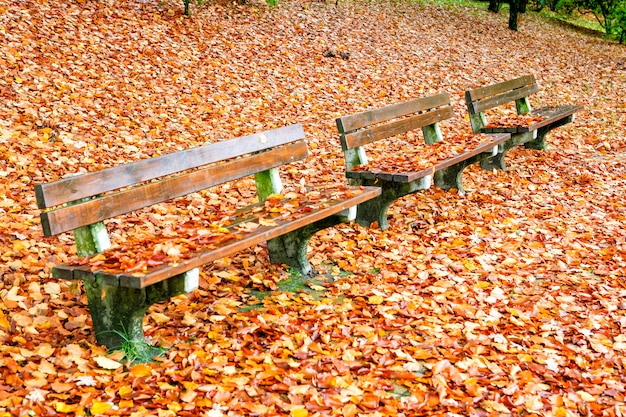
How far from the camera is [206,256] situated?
3141 millimetres

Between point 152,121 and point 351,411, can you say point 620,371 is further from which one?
point 152,121

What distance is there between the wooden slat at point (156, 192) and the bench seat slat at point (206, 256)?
0.24m

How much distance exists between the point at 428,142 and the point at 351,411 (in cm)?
430

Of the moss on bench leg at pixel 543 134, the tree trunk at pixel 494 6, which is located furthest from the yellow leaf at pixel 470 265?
the tree trunk at pixel 494 6

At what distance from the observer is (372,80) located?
33.2 ft

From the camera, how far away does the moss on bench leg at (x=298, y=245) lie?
4.27 m

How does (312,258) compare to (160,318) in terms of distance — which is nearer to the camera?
(160,318)

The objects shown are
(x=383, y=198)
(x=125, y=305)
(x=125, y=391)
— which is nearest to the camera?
(x=125, y=391)

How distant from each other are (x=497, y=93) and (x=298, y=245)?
4.36 metres

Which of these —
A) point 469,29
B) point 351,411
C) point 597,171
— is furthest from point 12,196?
point 469,29

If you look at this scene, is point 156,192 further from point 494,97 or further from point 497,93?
point 497,93

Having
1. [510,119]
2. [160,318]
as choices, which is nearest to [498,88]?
[510,119]

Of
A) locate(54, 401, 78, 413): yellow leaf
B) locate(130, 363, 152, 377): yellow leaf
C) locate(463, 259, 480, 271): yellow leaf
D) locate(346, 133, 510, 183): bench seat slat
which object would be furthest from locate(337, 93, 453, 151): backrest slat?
locate(54, 401, 78, 413): yellow leaf

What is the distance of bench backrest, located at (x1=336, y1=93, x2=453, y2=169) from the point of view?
5.23 m
